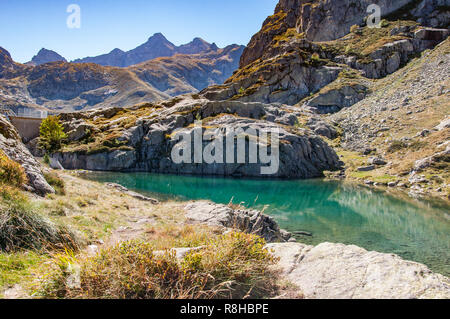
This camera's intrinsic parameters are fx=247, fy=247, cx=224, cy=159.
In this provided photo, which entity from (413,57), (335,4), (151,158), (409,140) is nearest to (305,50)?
(413,57)

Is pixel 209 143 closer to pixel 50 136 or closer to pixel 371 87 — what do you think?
pixel 50 136

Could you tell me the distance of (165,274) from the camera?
14.7 feet

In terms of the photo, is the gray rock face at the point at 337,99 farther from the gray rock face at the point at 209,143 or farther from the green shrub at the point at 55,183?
the green shrub at the point at 55,183

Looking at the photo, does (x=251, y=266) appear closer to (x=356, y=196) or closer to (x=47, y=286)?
(x=47, y=286)

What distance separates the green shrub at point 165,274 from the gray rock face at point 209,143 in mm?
Result: 49633

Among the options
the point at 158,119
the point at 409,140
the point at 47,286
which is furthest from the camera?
the point at 158,119

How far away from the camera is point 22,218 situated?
6.69 meters

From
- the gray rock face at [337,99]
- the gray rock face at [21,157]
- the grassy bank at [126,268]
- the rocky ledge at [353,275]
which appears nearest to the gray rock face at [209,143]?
the gray rock face at [337,99]

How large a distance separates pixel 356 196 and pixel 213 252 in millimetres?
36922

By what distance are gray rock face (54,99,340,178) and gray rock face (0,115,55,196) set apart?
4378cm

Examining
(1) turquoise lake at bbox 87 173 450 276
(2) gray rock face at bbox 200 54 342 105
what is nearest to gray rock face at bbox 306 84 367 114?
(2) gray rock face at bbox 200 54 342 105

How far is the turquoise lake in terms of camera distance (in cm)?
1809
